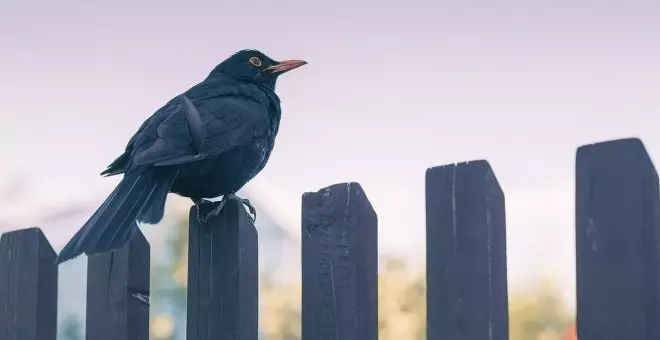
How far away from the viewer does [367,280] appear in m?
3.39

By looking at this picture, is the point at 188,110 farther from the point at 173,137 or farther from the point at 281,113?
the point at 281,113

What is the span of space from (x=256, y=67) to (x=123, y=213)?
205 cm

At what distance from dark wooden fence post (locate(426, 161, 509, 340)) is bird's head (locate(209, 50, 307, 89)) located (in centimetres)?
264

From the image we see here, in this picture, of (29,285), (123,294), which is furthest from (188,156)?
(29,285)

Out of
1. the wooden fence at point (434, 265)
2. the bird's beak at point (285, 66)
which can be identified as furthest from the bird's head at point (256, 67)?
the wooden fence at point (434, 265)

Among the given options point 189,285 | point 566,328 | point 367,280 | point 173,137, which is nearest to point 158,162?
point 173,137

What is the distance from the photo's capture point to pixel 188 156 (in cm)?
416

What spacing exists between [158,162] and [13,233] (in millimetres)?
1287

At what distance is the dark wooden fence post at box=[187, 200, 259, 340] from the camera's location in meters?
3.82

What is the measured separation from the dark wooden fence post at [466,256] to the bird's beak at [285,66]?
2.60 metres

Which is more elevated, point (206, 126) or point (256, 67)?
point (256, 67)

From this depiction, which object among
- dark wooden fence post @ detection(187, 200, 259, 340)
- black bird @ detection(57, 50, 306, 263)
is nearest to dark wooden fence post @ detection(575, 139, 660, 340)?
dark wooden fence post @ detection(187, 200, 259, 340)

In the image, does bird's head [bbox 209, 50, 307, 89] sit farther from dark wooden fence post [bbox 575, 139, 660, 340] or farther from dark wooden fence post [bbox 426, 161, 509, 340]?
dark wooden fence post [bbox 575, 139, 660, 340]

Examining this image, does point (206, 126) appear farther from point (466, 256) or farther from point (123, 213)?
point (466, 256)
